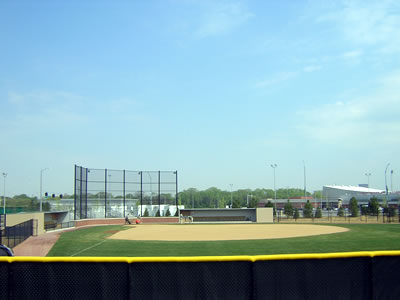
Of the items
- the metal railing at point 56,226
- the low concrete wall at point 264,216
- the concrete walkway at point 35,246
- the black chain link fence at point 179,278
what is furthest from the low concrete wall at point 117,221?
the black chain link fence at point 179,278

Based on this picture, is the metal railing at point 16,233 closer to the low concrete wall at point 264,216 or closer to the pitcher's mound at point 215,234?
the pitcher's mound at point 215,234

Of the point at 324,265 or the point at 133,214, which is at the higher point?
the point at 324,265

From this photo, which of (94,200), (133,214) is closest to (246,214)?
(133,214)

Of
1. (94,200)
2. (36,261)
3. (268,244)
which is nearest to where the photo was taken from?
(36,261)

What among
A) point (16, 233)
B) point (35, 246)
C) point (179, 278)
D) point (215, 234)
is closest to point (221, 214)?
point (215, 234)

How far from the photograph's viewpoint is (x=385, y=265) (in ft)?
26.6

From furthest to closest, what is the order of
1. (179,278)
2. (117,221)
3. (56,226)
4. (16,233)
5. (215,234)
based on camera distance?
1. (117,221)
2. (56,226)
3. (215,234)
4. (16,233)
5. (179,278)

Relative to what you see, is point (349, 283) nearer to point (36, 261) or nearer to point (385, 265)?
point (385, 265)

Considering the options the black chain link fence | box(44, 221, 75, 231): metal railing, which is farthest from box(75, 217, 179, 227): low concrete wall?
Answer: the black chain link fence

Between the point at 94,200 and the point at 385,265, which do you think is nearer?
the point at 385,265

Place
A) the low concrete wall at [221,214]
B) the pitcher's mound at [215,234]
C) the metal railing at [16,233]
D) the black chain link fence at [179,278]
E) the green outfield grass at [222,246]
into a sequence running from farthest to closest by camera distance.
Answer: the low concrete wall at [221,214], the pitcher's mound at [215,234], the metal railing at [16,233], the green outfield grass at [222,246], the black chain link fence at [179,278]

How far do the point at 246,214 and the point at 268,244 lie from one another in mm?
30954

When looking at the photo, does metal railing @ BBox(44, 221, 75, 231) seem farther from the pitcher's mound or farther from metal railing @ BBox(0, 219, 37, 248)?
the pitcher's mound

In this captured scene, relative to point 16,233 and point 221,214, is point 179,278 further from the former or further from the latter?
point 221,214
